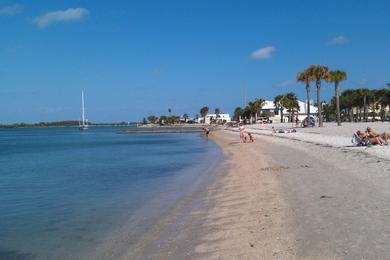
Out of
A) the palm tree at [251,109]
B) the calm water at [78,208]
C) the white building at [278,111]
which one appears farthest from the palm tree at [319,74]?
the white building at [278,111]

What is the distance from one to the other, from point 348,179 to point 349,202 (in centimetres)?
393

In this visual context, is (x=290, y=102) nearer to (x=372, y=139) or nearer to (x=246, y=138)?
(x=246, y=138)

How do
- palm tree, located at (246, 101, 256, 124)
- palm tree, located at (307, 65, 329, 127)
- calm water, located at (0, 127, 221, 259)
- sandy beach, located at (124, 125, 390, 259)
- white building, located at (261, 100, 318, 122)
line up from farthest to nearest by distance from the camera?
white building, located at (261, 100, 318, 122), palm tree, located at (246, 101, 256, 124), palm tree, located at (307, 65, 329, 127), calm water, located at (0, 127, 221, 259), sandy beach, located at (124, 125, 390, 259)

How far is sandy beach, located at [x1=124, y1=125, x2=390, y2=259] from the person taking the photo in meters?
6.96

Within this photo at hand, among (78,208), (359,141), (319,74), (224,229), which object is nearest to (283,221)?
(224,229)

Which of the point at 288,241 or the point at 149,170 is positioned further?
the point at 149,170

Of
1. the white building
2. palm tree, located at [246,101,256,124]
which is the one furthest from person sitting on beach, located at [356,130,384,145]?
the white building

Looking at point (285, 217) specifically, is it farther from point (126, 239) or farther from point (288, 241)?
point (126, 239)

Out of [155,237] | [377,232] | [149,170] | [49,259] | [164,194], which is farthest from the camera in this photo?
[149,170]

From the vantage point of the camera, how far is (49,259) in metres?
7.78

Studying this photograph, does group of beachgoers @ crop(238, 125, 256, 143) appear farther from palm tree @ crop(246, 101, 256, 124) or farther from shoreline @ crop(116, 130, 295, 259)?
palm tree @ crop(246, 101, 256, 124)

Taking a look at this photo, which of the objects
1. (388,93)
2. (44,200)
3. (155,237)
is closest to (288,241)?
(155,237)

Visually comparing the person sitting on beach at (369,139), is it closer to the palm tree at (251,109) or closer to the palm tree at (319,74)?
the palm tree at (319,74)

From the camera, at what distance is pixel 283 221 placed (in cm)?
883
